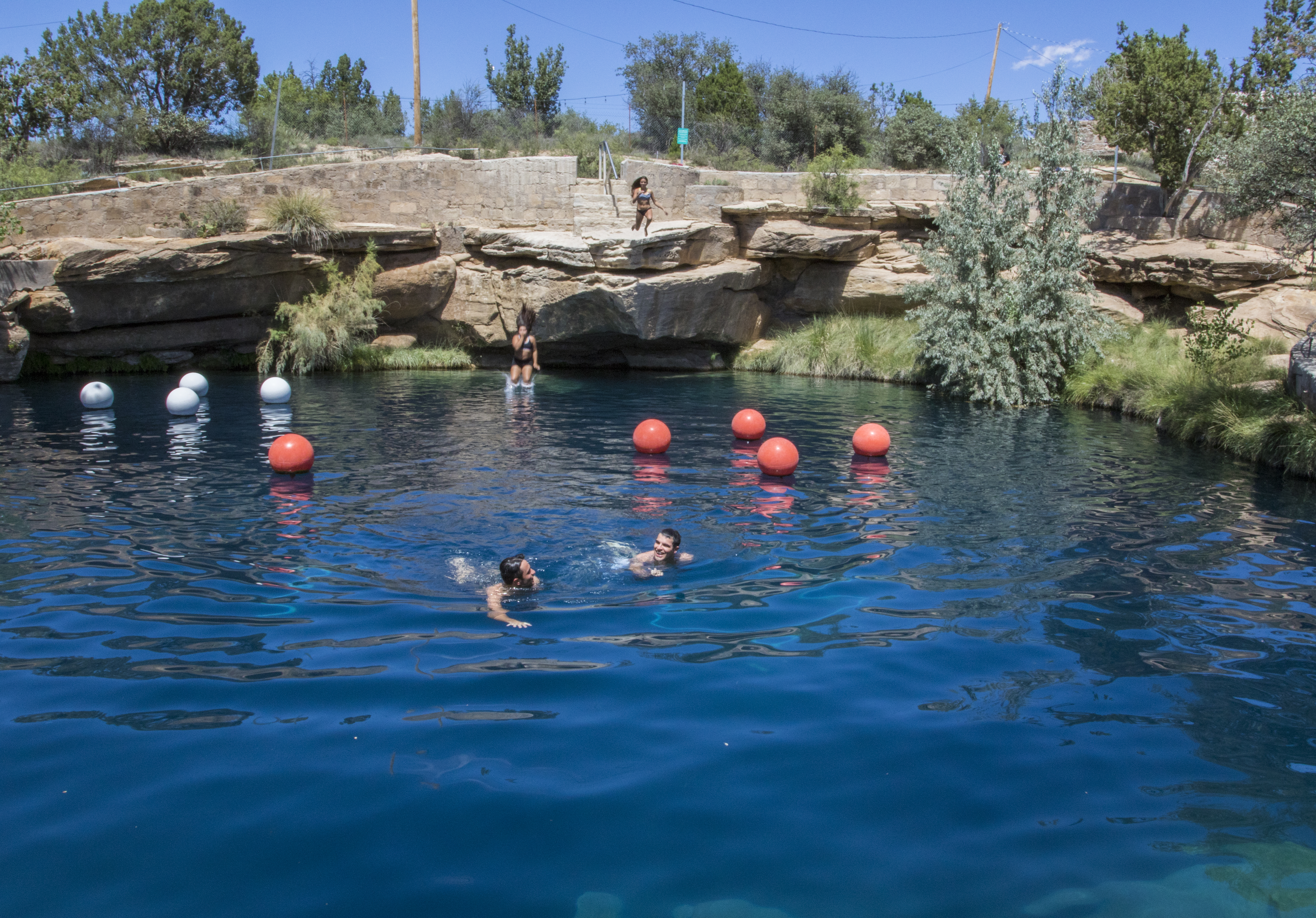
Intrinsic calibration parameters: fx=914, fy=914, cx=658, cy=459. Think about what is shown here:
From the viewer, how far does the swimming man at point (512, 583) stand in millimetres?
7039

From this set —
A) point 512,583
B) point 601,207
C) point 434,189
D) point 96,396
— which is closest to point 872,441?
point 512,583

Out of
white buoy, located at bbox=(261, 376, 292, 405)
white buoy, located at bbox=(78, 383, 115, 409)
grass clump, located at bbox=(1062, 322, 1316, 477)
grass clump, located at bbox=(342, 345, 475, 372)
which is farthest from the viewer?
grass clump, located at bbox=(342, 345, 475, 372)

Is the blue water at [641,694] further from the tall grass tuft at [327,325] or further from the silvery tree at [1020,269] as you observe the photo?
the tall grass tuft at [327,325]

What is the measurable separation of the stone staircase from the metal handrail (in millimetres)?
4585

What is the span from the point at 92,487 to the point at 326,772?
7.68 m

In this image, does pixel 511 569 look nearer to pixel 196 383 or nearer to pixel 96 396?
pixel 96 396

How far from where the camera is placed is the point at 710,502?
10.3 m

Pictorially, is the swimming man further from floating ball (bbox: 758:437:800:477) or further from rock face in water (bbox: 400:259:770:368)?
rock face in water (bbox: 400:259:770:368)

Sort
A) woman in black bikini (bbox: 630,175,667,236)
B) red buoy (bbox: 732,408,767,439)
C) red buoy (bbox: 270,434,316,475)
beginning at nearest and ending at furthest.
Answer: red buoy (bbox: 270,434,316,475) → red buoy (bbox: 732,408,767,439) → woman in black bikini (bbox: 630,175,667,236)

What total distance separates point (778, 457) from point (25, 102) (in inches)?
1297

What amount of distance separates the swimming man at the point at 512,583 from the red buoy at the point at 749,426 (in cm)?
709

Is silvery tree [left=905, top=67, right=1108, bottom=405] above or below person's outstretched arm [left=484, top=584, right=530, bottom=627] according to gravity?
above

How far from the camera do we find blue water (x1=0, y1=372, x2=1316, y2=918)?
A: 3.99 metres

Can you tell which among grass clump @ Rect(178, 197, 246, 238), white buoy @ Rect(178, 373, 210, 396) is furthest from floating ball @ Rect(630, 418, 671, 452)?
grass clump @ Rect(178, 197, 246, 238)
